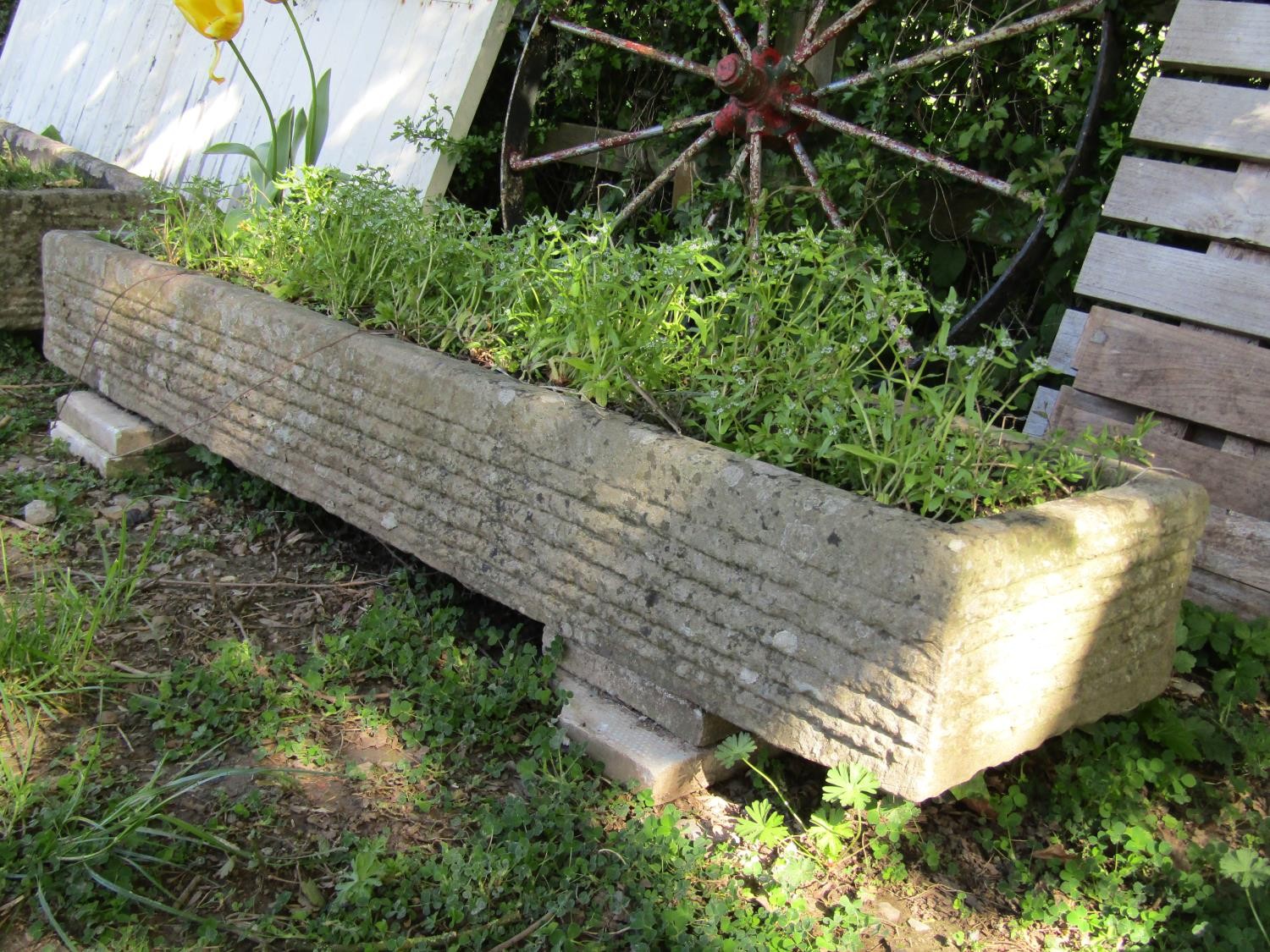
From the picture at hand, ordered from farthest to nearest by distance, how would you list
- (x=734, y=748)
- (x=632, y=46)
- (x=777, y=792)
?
(x=632, y=46), (x=777, y=792), (x=734, y=748)

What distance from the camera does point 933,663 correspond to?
1.75 m

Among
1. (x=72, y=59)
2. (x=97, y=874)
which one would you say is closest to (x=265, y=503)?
(x=97, y=874)

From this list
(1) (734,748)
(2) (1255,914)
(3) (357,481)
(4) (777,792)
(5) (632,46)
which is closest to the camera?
(2) (1255,914)

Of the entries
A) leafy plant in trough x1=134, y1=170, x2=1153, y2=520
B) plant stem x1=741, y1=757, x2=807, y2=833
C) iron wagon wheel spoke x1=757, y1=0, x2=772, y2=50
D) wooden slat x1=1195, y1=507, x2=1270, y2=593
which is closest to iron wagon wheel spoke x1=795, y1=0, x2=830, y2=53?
iron wagon wheel spoke x1=757, y1=0, x2=772, y2=50

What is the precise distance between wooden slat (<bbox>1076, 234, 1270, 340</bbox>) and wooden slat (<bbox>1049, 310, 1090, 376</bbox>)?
0.10m

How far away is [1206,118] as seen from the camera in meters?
2.70

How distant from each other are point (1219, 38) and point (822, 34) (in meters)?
1.24

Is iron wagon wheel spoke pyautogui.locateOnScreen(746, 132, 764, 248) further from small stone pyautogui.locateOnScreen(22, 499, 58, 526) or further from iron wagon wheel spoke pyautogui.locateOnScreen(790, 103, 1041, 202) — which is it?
small stone pyautogui.locateOnScreen(22, 499, 58, 526)

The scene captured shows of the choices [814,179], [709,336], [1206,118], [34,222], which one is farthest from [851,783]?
[34,222]

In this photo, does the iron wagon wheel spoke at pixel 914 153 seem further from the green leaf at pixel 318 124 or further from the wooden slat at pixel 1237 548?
the green leaf at pixel 318 124

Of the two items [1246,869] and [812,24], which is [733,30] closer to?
[812,24]

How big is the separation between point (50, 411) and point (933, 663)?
134 inches

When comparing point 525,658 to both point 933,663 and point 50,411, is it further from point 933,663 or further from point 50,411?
point 50,411

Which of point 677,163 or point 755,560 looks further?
point 677,163
